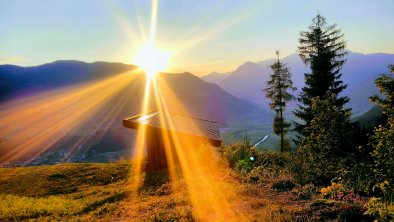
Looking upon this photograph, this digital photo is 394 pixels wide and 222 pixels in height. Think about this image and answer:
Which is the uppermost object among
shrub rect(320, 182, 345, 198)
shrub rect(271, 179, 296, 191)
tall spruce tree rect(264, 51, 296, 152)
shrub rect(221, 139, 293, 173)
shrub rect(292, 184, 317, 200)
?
tall spruce tree rect(264, 51, 296, 152)

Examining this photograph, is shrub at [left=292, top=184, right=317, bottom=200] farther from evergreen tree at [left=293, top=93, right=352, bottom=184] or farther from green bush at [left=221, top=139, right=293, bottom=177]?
green bush at [left=221, top=139, right=293, bottom=177]

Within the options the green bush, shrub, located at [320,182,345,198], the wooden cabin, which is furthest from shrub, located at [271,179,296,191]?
the wooden cabin

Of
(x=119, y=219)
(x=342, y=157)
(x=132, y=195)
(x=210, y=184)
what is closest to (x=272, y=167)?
(x=342, y=157)

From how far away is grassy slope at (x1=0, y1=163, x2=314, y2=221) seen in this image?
11516 millimetres

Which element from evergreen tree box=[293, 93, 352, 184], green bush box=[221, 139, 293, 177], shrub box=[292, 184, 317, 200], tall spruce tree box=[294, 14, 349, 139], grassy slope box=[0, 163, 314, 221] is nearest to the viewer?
grassy slope box=[0, 163, 314, 221]

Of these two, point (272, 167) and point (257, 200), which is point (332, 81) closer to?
point (272, 167)

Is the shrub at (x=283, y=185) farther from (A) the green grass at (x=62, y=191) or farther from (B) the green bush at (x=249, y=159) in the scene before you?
(A) the green grass at (x=62, y=191)

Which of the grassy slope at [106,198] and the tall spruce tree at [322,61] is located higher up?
the tall spruce tree at [322,61]

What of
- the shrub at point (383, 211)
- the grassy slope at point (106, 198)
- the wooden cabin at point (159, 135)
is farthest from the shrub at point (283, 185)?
the wooden cabin at point (159, 135)

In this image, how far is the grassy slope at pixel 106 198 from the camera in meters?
11.5

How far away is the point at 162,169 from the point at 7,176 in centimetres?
1408

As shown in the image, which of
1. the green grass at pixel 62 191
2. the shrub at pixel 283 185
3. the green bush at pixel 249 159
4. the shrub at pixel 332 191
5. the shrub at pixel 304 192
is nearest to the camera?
the shrub at pixel 332 191

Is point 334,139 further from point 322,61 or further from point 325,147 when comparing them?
point 322,61

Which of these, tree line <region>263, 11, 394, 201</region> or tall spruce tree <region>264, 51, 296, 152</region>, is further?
tall spruce tree <region>264, 51, 296, 152</region>
